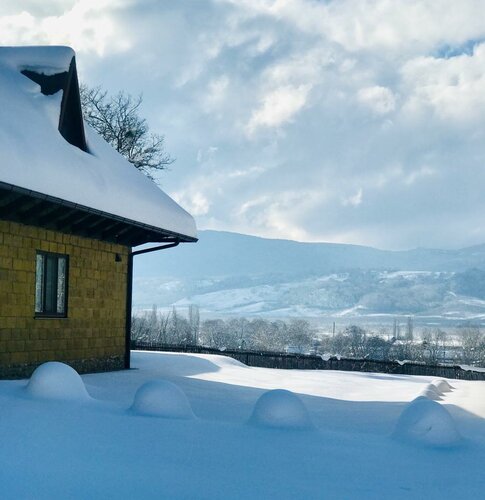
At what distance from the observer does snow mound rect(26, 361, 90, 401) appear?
7.52 meters

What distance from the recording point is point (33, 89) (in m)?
12.0

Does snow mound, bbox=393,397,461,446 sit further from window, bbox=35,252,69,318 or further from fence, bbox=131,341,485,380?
fence, bbox=131,341,485,380

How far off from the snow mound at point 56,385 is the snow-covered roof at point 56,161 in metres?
2.56

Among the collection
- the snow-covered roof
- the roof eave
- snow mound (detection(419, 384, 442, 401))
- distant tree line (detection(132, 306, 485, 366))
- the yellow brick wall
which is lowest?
distant tree line (detection(132, 306, 485, 366))

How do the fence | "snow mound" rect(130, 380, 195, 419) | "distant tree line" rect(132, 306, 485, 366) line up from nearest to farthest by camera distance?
1. "snow mound" rect(130, 380, 195, 419)
2. the fence
3. "distant tree line" rect(132, 306, 485, 366)

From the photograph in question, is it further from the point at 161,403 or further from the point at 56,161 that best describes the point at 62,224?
the point at 161,403

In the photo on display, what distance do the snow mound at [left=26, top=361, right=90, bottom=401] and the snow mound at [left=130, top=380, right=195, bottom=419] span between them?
765mm

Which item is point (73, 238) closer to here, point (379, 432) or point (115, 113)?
point (379, 432)

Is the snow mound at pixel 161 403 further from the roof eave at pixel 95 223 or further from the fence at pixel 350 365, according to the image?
the fence at pixel 350 365

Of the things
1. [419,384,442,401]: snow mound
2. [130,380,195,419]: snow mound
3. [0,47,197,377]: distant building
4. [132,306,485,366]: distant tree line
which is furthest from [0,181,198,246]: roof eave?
[132,306,485,366]: distant tree line

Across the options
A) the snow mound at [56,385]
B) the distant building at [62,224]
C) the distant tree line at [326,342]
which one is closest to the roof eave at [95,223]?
the distant building at [62,224]

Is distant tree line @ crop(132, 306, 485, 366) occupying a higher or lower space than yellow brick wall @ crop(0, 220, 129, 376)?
lower

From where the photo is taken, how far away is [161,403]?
23.5ft

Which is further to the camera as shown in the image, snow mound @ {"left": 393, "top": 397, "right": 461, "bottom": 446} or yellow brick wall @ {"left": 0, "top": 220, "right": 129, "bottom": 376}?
yellow brick wall @ {"left": 0, "top": 220, "right": 129, "bottom": 376}
